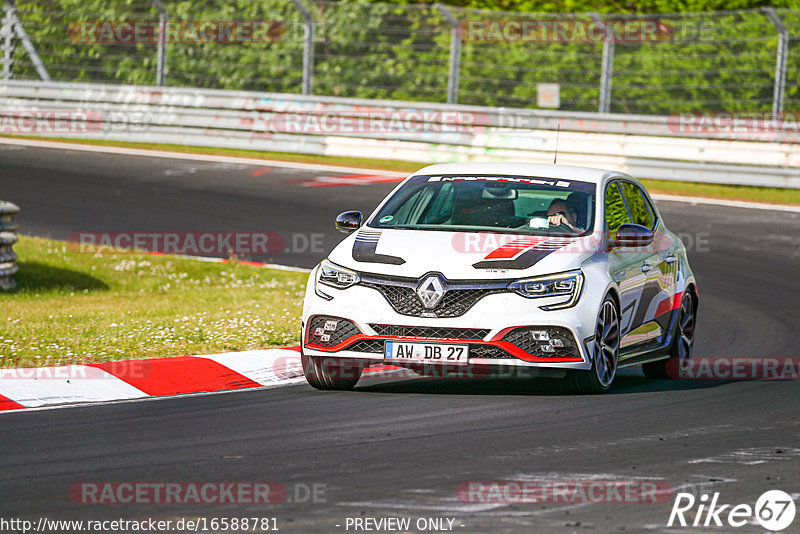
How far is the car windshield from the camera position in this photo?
9484 millimetres

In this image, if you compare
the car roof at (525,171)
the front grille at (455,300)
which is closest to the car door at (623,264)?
the car roof at (525,171)

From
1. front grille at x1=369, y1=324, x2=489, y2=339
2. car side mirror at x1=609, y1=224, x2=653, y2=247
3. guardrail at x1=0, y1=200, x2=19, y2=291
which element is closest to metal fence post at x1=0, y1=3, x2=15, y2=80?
guardrail at x1=0, y1=200, x2=19, y2=291

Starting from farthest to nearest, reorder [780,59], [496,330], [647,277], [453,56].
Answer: [453,56] → [780,59] → [647,277] → [496,330]

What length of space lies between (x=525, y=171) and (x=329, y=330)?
6.95ft

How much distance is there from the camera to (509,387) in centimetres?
926

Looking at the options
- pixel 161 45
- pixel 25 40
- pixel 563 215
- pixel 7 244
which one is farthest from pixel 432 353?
pixel 25 40

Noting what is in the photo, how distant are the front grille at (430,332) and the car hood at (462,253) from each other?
317 millimetres

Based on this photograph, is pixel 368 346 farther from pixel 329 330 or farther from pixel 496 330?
pixel 496 330

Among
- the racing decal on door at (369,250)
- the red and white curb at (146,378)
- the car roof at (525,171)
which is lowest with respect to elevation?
the red and white curb at (146,378)

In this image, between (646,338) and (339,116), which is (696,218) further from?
(646,338)

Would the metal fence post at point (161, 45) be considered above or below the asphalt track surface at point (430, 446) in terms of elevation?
above

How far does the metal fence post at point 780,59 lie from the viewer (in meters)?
21.8

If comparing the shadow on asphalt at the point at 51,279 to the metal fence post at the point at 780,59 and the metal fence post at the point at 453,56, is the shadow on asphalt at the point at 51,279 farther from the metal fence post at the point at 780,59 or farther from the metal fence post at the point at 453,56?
the metal fence post at the point at 780,59

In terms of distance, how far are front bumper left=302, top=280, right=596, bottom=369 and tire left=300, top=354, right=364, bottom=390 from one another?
0.37 meters
